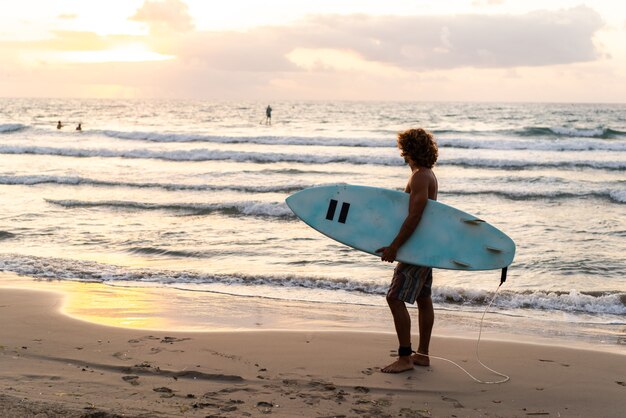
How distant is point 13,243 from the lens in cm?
940

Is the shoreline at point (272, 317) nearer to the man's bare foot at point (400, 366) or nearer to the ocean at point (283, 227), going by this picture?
the ocean at point (283, 227)

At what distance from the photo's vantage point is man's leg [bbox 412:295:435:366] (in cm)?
459

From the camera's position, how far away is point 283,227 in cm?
1102

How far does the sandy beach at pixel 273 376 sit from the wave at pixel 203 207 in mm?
6959

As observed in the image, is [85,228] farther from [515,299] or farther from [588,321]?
[588,321]

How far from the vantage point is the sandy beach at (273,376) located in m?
3.73

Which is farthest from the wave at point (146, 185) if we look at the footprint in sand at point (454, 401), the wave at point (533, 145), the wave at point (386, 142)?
the wave at point (533, 145)

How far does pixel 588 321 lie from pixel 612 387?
2.05 metres

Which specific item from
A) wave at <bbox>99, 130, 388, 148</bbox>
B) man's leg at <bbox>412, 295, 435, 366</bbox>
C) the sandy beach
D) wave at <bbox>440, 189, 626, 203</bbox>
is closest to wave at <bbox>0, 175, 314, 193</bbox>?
wave at <bbox>440, 189, 626, 203</bbox>

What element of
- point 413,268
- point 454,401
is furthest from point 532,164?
point 454,401

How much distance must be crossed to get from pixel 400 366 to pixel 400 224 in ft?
3.34

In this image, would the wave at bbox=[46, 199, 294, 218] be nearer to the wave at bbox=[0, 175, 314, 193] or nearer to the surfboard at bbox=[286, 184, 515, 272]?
the wave at bbox=[0, 175, 314, 193]

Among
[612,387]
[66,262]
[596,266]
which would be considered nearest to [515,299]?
[596,266]

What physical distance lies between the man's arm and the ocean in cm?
150
